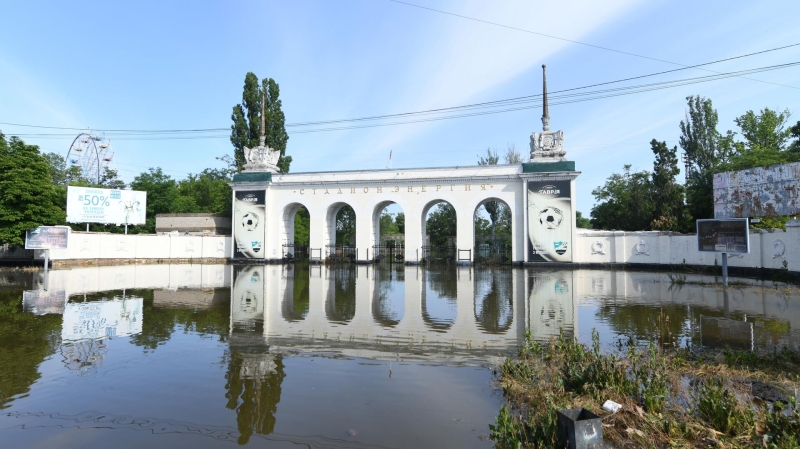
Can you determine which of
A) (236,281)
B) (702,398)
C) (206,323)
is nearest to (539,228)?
(236,281)

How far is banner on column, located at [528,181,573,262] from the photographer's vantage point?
26.7 meters

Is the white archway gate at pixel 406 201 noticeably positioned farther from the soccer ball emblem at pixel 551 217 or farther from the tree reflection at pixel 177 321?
the tree reflection at pixel 177 321

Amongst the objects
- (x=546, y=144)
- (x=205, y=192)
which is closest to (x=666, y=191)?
(x=546, y=144)

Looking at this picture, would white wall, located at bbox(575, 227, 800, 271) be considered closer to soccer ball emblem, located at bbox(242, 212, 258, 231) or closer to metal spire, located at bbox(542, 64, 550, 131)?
metal spire, located at bbox(542, 64, 550, 131)

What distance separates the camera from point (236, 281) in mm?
18641

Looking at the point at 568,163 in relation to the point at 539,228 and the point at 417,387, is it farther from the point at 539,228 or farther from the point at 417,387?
the point at 417,387

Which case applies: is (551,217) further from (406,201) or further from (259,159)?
(259,159)

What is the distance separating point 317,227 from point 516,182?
1416 cm

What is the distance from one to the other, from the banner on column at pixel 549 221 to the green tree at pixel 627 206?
11.4 metres

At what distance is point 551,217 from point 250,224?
67.8 feet

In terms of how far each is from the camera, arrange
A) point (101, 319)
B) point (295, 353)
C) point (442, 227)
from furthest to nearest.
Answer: point (442, 227)
point (101, 319)
point (295, 353)

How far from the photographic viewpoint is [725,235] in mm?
15594

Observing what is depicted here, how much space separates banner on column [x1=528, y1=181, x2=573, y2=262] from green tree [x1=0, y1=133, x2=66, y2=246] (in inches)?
1097

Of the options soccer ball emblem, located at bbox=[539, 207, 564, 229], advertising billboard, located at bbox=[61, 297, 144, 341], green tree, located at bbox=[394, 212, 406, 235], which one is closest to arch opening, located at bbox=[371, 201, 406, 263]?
green tree, located at bbox=[394, 212, 406, 235]
